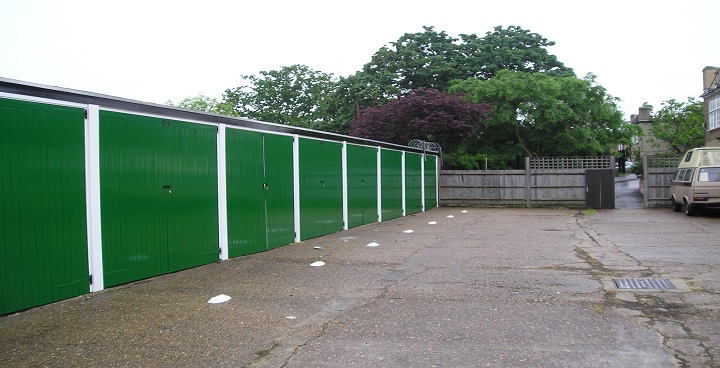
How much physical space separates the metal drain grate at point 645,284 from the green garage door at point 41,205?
690 cm

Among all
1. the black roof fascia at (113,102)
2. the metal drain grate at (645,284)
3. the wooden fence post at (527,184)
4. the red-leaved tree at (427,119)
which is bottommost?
the metal drain grate at (645,284)

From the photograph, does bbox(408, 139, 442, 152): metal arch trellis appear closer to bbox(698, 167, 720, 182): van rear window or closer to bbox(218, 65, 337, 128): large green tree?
bbox(698, 167, 720, 182): van rear window

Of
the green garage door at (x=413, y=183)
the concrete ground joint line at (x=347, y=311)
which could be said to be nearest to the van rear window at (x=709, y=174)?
the green garage door at (x=413, y=183)

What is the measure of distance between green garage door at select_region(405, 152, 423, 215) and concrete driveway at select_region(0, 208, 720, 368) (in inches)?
370

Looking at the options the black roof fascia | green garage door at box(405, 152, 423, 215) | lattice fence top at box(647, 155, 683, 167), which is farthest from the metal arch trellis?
the black roof fascia

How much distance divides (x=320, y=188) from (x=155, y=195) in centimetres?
528

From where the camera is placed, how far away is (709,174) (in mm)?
16125

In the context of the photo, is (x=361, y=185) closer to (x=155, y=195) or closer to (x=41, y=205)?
(x=155, y=195)

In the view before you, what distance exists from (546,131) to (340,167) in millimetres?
16915

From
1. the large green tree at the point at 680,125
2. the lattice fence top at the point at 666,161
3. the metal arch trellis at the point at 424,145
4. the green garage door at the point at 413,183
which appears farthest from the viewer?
the large green tree at the point at 680,125

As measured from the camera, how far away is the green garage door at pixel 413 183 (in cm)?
1911

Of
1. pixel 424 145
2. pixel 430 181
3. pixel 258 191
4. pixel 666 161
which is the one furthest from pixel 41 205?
pixel 666 161

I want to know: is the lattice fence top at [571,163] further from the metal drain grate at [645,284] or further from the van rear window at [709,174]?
the metal drain grate at [645,284]

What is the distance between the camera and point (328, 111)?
3984 cm
